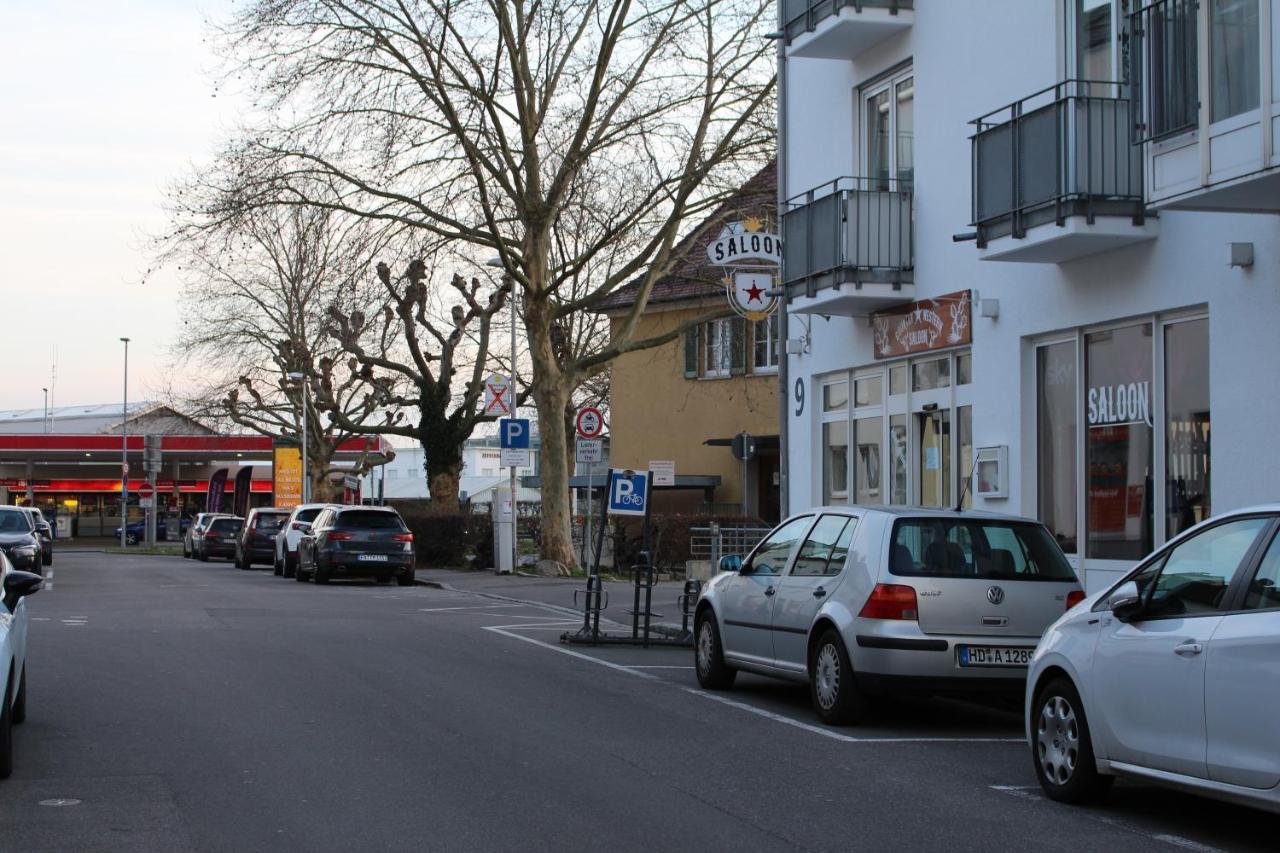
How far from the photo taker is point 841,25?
1873cm

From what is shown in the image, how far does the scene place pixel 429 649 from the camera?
1625cm

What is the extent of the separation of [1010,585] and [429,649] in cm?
730

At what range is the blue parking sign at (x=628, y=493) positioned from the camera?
19391mm

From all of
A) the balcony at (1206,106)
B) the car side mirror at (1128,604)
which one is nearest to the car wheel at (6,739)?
the car side mirror at (1128,604)

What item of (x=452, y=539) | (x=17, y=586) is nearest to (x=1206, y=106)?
(x=17, y=586)

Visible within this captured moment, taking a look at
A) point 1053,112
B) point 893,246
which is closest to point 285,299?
point 893,246

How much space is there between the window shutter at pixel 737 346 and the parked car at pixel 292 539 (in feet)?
35.1

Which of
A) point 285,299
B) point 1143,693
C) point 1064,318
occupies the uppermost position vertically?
point 285,299

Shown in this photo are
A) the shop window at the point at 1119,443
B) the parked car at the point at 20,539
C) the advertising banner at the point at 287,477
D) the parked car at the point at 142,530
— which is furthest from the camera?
the parked car at the point at 142,530

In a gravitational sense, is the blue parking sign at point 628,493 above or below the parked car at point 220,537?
above

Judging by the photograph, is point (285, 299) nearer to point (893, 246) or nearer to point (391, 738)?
point (893, 246)

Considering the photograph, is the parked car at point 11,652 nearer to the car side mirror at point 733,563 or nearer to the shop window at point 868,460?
the car side mirror at point 733,563

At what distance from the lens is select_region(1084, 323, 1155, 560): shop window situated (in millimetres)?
14805

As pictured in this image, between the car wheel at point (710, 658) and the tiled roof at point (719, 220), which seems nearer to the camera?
the car wheel at point (710, 658)
